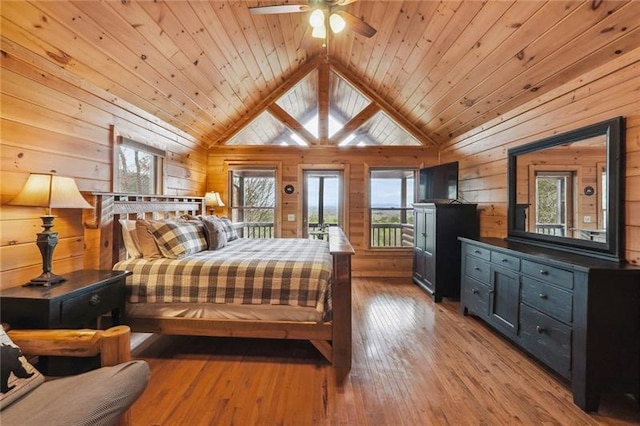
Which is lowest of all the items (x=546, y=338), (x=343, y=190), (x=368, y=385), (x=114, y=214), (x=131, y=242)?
(x=368, y=385)

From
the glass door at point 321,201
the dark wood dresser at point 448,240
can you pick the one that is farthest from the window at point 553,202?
the glass door at point 321,201

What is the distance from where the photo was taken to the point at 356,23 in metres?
2.50

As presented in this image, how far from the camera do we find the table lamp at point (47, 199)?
5.98 feet

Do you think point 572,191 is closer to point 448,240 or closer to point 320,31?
point 448,240

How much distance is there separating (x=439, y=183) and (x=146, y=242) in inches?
157

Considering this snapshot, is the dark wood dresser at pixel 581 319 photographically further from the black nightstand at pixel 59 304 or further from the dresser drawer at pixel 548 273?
the black nightstand at pixel 59 304

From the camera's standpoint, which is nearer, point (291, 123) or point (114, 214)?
point (114, 214)

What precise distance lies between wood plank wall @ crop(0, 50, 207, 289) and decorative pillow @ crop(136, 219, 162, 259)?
12.8 inches

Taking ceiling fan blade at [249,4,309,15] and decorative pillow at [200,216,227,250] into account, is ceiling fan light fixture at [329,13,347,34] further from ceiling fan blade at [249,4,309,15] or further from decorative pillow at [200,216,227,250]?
decorative pillow at [200,216,227,250]

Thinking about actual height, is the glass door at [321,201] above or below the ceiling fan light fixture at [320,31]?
below

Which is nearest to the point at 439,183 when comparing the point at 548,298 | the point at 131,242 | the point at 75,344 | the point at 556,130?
the point at 556,130

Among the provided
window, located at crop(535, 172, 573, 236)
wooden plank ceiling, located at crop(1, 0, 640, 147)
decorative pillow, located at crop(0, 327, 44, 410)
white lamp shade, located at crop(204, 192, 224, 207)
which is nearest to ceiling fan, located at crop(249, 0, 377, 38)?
wooden plank ceiling, located at crop(1, 0, 640, 147)

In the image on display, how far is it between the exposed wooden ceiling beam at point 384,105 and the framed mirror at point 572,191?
80.9 inches

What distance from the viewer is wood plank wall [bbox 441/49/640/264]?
6.73 ft
